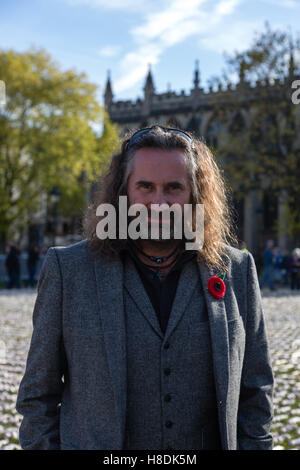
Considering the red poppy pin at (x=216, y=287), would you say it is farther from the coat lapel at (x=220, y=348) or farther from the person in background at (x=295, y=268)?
the person in background at (x=295, y=268)

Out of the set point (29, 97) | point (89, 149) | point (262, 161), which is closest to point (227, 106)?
point (262, 161)

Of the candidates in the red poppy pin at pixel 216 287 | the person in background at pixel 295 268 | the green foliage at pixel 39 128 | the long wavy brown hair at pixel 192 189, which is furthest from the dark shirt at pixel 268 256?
the red poppy pin at pixel 216 287

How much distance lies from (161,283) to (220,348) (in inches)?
13.3

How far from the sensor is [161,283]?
214cm

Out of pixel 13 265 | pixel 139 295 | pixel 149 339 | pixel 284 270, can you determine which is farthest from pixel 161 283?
pixel 284 270

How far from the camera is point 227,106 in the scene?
1216 inches

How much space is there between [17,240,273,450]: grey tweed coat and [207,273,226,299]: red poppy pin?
18mm

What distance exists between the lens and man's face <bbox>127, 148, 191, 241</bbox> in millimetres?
2080

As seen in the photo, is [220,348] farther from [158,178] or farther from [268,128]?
[268,128]

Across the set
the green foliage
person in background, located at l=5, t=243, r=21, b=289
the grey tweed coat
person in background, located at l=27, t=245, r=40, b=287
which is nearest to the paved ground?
the grey tweed coat

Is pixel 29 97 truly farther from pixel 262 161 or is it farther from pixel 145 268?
pixel 145 268

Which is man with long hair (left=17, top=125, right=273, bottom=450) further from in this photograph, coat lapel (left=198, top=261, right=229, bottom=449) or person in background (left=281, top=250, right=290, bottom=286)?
person in background (left=281, top=250, right=290, bottom=286)

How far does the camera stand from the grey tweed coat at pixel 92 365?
1948 millimetres
